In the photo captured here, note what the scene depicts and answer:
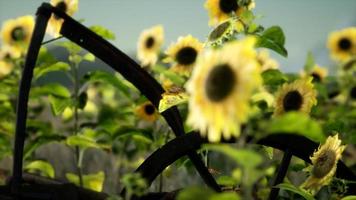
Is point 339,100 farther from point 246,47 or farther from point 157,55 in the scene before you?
point 246,47

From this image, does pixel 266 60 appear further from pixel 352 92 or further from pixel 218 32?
pixel 218 32

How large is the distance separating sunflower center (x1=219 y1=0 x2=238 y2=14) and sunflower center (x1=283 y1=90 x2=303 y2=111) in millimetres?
182

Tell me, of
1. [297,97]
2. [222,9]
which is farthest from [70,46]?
[297,97]

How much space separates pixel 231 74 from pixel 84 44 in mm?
278

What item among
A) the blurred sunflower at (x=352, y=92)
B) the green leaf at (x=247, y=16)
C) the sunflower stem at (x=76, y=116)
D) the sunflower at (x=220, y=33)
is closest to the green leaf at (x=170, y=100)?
the sunflower at (x=220, y=33)

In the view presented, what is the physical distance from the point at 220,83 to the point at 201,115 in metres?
0.02

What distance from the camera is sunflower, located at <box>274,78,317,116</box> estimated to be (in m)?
0.76

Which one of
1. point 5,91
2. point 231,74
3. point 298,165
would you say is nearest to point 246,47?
point 231,74

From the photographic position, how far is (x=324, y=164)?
0.53 metres

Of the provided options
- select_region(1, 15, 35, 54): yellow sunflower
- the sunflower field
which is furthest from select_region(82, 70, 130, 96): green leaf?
select_region(1, 15, 35, 54): yellow sunflower

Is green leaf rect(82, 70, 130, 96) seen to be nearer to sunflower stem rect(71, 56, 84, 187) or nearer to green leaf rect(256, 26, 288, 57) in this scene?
sunflower stem rect(71, 56, 84, 187)

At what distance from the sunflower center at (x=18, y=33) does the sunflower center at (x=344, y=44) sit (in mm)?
1002

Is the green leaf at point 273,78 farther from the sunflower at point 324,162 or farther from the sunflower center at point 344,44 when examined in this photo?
the sunflower center at point 344,44

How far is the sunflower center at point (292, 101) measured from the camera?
2.49 ft
